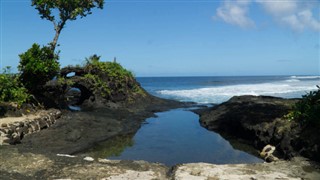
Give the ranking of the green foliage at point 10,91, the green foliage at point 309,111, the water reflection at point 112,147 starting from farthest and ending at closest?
the green foliage at point 10,91, the water reflection at point 112,147, the green foliage at point 309,111

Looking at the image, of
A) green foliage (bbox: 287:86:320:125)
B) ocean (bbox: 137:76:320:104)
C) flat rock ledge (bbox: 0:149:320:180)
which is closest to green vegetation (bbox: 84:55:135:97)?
ocean (bbox: 137:76:320:104)

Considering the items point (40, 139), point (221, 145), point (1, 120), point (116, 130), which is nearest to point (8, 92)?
point (1, 120)

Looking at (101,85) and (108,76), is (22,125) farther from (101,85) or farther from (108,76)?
(108,76)

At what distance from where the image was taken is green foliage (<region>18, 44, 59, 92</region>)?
18984 millimetres

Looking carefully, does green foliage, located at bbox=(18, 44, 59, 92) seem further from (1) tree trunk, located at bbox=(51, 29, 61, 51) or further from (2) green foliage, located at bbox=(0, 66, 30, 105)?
(1) tree trunk, located at bbox=(51, 29, 61, 51)

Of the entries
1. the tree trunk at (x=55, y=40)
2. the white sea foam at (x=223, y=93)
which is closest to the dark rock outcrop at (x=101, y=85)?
the tree trunk at (x=55, y=40)

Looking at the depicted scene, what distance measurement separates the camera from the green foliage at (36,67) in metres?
19.0

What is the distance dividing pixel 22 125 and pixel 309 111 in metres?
11.8

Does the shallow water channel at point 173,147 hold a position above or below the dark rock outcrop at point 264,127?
below

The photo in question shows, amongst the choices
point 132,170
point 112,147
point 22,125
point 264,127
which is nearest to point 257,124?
point 264,127

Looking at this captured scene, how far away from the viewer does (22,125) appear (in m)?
14.9

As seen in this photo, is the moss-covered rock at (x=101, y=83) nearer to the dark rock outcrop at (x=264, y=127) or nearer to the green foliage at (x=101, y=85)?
the green foliage at (x=101, y=85)

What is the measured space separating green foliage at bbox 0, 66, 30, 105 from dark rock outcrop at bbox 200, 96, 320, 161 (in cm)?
1058

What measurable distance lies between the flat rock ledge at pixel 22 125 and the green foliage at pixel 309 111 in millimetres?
11064
